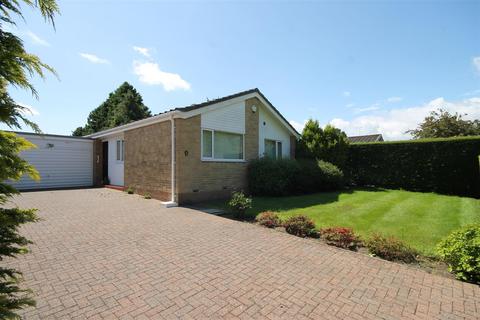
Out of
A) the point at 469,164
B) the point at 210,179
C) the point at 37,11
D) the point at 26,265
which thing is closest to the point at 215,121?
the point at 210,179

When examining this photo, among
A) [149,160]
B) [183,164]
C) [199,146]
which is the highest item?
[199,146]

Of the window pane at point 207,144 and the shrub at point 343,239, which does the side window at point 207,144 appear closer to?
the window pane at point 207,144

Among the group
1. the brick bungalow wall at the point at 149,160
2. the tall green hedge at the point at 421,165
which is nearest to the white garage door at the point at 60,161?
the brick bungalow wall at the point at 149,160

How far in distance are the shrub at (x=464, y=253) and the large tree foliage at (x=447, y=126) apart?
28869mm

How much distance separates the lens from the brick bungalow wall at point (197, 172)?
10227mm

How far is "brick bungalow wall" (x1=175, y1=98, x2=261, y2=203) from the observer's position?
33.6ft

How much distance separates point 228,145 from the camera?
1249 cm

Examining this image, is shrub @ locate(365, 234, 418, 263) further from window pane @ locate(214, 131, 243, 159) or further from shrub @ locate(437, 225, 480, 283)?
window pane @ locate(214, 131, 243, 159)

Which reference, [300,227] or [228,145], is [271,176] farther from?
[300,227]

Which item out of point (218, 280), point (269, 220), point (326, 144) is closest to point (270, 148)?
point (326, 144)

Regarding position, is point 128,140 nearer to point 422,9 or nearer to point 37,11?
point 37,11

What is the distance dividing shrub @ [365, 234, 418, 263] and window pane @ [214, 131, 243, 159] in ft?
25.9

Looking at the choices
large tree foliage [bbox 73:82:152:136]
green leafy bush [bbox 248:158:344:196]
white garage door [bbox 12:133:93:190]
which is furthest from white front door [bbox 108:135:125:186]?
large tree foliage [bbox 73:82:152:136]

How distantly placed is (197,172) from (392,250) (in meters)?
7.69
